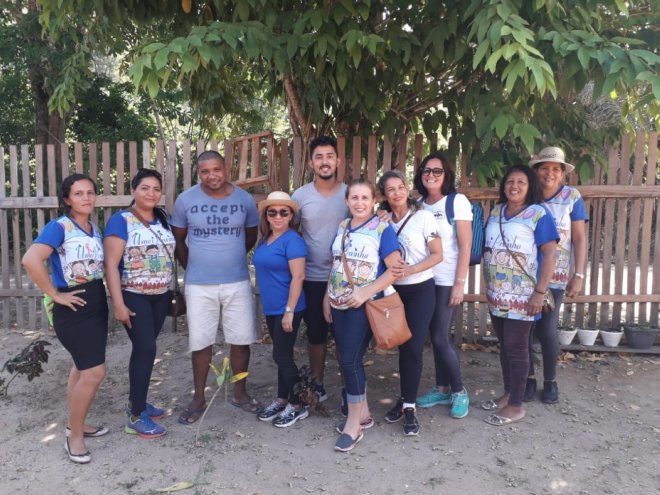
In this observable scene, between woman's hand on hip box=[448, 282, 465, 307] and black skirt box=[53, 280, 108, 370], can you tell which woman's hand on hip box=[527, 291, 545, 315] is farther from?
black skirt box=[53, 280, 108, 370]

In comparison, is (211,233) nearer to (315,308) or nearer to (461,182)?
(315,308)

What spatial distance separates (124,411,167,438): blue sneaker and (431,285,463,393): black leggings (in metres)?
1.93

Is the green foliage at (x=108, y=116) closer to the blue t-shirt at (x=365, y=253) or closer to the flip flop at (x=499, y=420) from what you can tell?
the blue t-shirt at (x=365, y=253)

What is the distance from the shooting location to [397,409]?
3.88 m

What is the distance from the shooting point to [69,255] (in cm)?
328

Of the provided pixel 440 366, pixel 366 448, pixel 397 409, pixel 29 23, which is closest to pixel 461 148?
pixel 440 366

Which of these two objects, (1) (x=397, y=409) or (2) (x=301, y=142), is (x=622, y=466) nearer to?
(1) (x=397, y=409)

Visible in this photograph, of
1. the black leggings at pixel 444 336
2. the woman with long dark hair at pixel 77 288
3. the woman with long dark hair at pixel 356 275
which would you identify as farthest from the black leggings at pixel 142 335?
the black leggings at pixel 444 336

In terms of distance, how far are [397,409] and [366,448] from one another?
0.46m

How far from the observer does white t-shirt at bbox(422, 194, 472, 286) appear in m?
3.63

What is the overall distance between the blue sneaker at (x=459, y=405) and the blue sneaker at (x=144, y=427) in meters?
1.98

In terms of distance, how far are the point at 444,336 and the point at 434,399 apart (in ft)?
1.98

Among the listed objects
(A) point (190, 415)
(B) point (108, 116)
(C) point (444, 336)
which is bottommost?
(A) point (190, 415)

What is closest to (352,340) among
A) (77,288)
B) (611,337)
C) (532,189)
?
(532,189)
